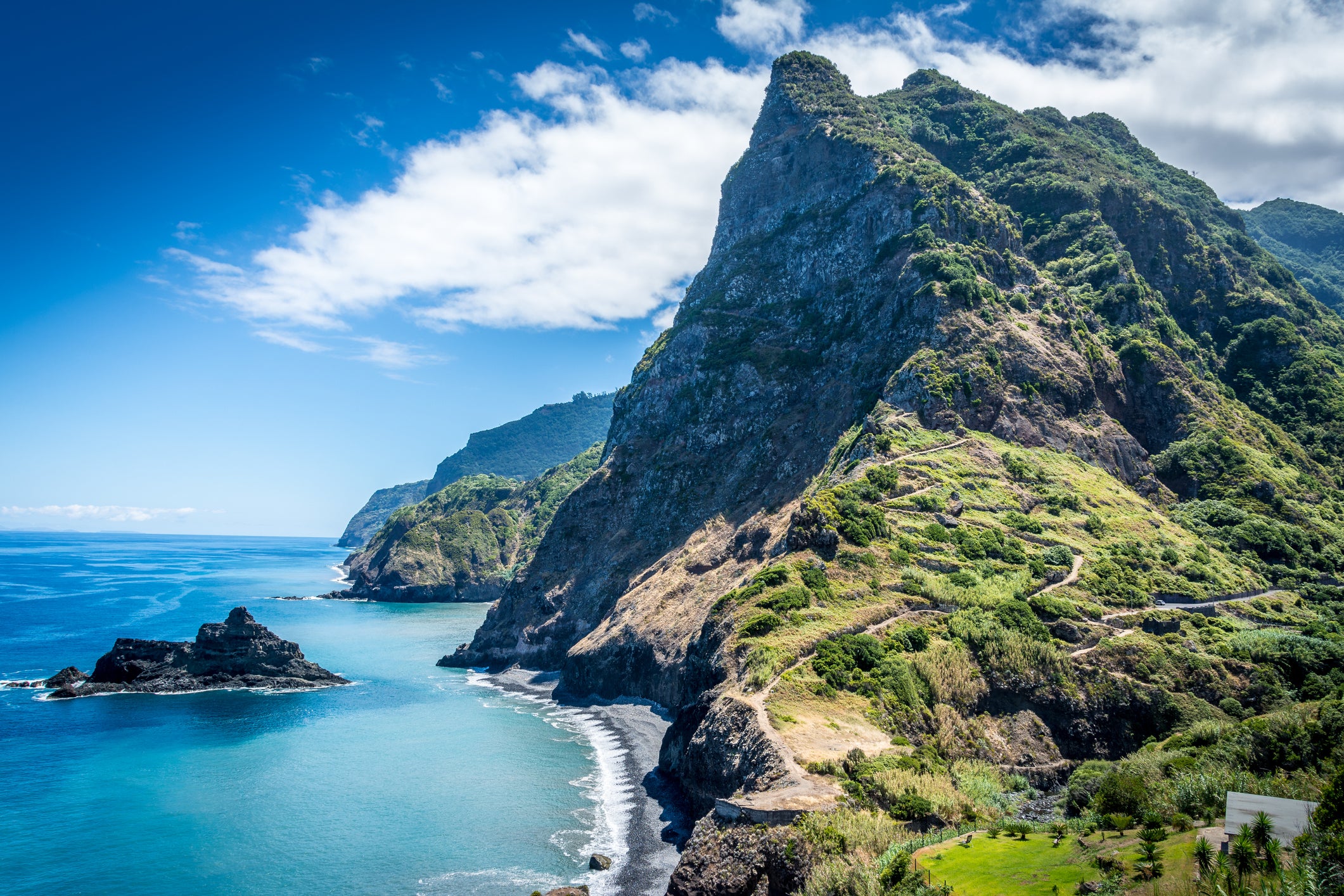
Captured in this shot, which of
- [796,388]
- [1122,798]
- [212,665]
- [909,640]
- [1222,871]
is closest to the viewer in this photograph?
[1222,871]

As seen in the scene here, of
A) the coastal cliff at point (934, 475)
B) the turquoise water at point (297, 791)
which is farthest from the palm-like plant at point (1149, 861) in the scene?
the turquoise water at point (297, 791)

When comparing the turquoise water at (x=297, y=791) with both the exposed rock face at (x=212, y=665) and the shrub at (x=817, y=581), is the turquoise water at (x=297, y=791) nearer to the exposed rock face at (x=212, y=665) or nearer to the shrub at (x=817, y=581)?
the exposed rock face at (x=212, y=665)

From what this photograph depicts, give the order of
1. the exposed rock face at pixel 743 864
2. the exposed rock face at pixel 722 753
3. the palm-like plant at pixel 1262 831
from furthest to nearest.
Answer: the exposed rock face at pixel 722 753, the exposed rock face at pixel 743 864, the palm-like plant at pixel 1262 831

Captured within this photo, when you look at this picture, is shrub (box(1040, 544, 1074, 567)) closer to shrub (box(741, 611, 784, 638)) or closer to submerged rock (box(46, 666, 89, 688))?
shrub (box(741, 611, 784, 638))

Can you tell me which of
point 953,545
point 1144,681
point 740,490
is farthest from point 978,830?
point 740,490

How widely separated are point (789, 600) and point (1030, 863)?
3483cm

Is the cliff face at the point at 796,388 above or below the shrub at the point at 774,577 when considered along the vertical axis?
above

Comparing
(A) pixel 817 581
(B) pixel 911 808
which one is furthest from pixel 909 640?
(B) pixel 911 808

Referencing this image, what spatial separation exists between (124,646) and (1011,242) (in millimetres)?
144759

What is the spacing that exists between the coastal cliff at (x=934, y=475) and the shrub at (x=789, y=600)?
0.25m

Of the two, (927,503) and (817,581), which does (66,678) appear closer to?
(817,581)

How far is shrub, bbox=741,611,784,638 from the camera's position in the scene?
5978 cm

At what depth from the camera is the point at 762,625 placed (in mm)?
60156

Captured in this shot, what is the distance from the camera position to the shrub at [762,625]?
196ft
